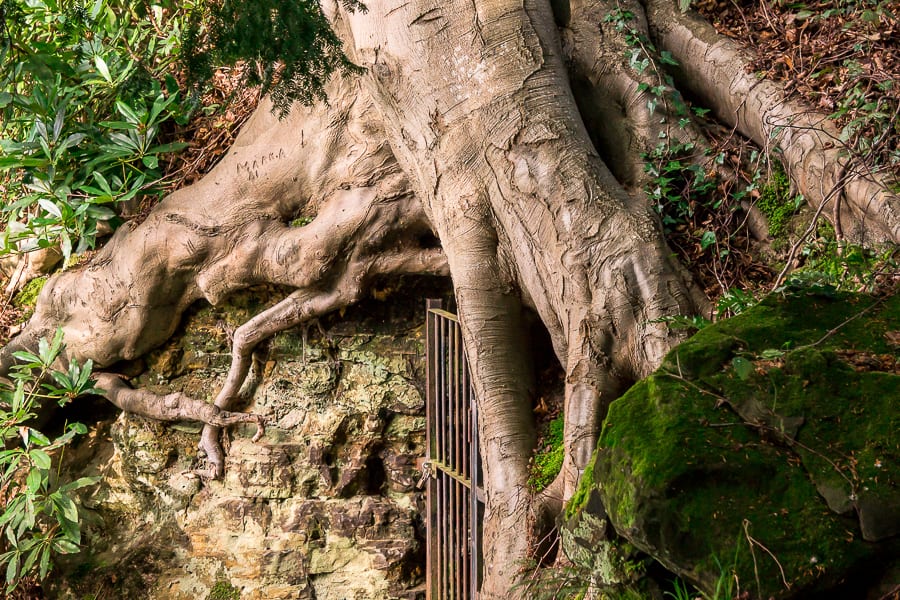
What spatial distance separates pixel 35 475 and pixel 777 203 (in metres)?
4.74

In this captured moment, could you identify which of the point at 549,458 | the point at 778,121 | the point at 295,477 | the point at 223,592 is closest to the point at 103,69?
the point at 295,477

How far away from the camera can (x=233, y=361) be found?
5.62 metres

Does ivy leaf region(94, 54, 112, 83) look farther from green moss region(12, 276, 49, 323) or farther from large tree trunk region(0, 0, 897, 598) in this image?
green moss region(12, 276, 49, 323)

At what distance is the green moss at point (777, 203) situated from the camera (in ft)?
12.1

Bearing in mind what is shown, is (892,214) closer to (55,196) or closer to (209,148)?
(209,148)

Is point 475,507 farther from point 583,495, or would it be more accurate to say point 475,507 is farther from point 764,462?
point 764,462

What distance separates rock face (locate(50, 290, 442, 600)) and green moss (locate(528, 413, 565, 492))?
1766 millimetres

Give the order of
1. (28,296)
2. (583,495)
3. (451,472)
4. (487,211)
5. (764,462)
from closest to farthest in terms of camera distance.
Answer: (764,462), (583,495), (487,211), (451,472), (28,296)

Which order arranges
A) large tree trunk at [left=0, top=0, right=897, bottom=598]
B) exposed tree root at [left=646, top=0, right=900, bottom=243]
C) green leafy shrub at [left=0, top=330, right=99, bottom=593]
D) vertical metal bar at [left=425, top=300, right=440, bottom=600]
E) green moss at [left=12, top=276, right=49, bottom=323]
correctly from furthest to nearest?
green moss at [left=12, top=276, right=49, bottom=323] < green leafy shrub at [left=0, top=330, right=99, bottom=593] < vertical metal bar at [left=425, top=300, right=440, bottom=600] < large tree trunk at [left=0, top=0, right=897, bottom=598] < exposed tree root at [left=646, top=0, right=900, bottom=243]

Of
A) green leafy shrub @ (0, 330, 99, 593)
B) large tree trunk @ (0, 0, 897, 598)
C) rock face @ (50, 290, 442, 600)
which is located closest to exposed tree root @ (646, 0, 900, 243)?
large tree trunk @ (0, 0, 897, 598)

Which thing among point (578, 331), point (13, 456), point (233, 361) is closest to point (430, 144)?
point (578, 331)

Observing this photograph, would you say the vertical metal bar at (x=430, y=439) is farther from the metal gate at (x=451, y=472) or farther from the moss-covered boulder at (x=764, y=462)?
the moss-covered boulder at (x=764, y=462)

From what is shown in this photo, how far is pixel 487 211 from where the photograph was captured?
393 centimetres

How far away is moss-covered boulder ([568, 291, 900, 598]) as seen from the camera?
1.95 meters
